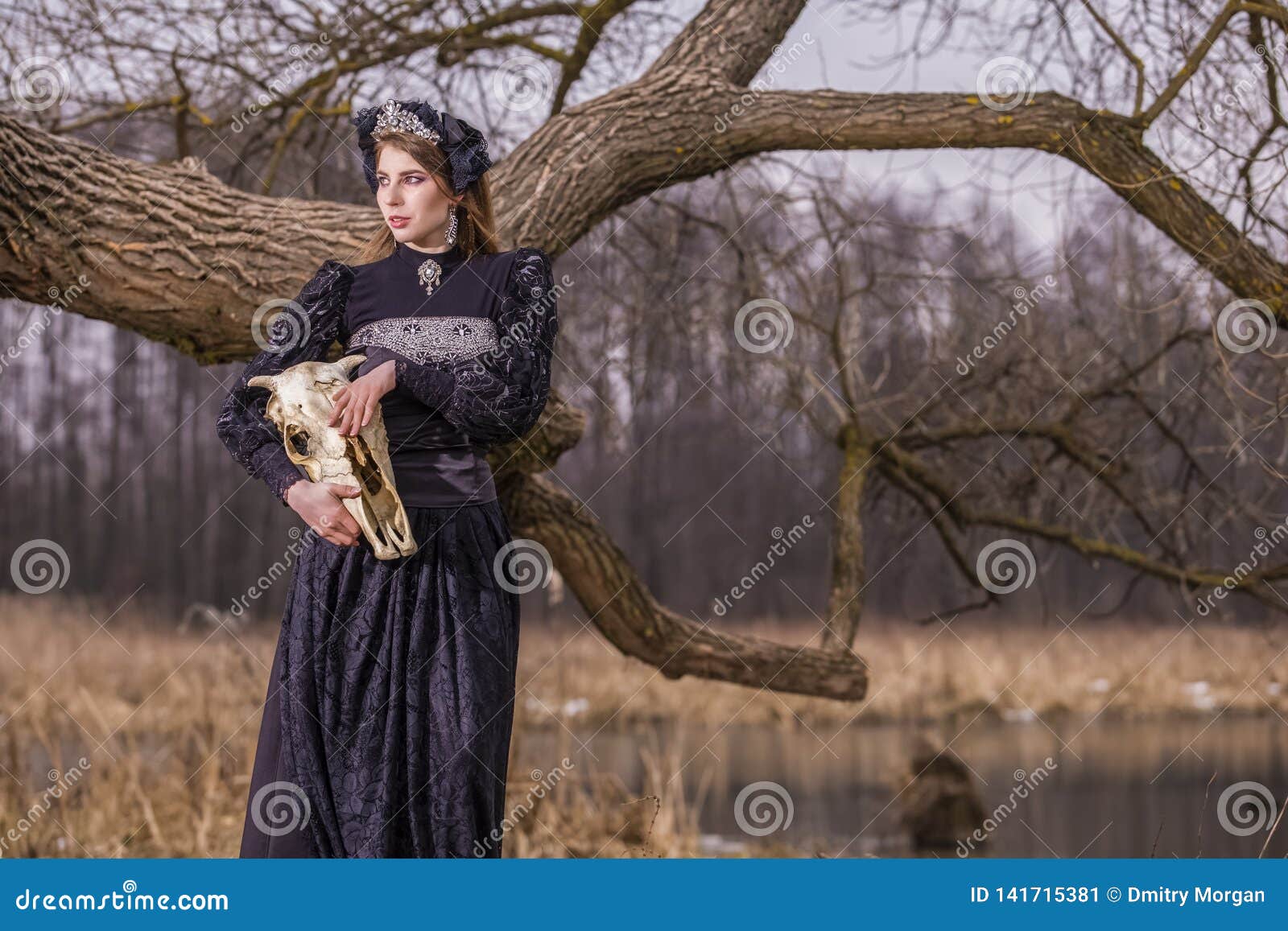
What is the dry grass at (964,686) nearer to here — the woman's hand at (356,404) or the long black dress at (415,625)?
the long black dress at (415,625)

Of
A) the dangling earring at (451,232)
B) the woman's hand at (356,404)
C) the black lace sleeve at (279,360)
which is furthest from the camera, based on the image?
the dangling earring at (451,232)

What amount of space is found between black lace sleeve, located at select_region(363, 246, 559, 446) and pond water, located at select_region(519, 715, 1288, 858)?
11.3 ft

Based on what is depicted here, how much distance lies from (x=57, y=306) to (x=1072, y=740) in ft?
19.8

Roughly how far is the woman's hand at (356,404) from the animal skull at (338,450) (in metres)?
0.01

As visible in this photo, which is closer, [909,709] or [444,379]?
[444,379]

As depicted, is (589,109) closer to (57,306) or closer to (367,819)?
(57,306)

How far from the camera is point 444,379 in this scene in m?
1.98

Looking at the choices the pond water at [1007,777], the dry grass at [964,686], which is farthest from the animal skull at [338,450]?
the dry grass at [964,686]

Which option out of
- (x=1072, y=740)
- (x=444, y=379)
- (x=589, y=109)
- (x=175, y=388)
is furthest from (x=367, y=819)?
(x=175, y=388)

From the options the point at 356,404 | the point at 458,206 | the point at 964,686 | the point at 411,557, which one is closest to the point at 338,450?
the point at 356,404

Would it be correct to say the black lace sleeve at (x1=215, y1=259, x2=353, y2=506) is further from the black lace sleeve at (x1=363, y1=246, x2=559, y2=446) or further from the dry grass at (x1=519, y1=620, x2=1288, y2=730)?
the dry grass at (x1=519, y1=620, x2=1288, y2=730)

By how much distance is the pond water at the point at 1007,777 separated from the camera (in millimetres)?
5840

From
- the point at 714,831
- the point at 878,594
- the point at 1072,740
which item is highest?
the point at 878,594

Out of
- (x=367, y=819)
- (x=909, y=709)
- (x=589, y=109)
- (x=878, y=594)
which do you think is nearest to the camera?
(x=367, y=819)
